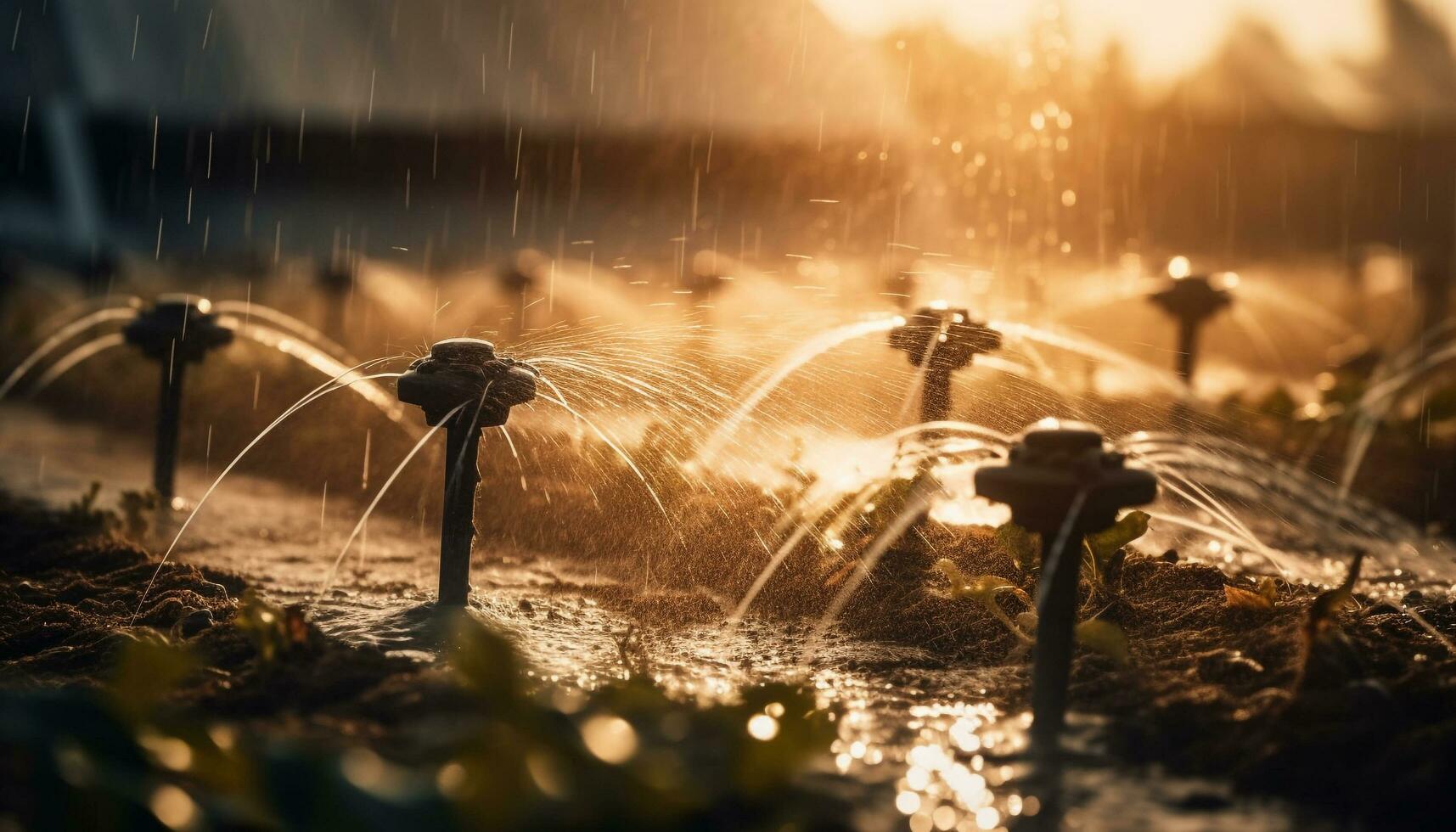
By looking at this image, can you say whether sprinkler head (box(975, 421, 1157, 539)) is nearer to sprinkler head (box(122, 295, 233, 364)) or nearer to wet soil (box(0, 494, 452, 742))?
wet soil (box(0, 494, 452, 742))

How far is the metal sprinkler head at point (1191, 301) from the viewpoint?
27.6ft

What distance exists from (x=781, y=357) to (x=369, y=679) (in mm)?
5632

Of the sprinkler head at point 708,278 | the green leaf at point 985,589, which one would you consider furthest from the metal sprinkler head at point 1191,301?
the green leaf at point 985,589

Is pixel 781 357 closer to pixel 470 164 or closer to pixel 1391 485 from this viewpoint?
pixel 1391 485

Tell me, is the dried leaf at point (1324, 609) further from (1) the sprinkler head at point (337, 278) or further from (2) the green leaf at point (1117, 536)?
(1) the sprinkler head at point (337, 278)

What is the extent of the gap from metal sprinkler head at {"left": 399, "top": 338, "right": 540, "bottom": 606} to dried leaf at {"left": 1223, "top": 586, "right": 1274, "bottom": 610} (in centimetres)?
249

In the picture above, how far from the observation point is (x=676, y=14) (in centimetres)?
1619

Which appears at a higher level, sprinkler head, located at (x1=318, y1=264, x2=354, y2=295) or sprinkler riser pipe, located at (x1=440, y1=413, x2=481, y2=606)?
sprinkler head, located at (x1=318, y1=264, x2=354, y2=295)

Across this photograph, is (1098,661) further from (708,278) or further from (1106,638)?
(708,278)

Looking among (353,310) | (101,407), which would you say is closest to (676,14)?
(353,310)

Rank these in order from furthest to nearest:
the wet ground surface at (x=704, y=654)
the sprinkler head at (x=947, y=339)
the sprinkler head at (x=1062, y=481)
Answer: the sprinkler head at (x=947, y=339) < the sprinkler head at (x=1062, y=481) < the wet ground surface at (x=704, y=654)

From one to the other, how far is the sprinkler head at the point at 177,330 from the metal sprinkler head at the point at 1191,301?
6029mm

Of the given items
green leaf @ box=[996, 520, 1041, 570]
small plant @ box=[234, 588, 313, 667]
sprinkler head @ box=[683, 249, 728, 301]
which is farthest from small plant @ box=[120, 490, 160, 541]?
sprinkler head @ box=[683, 249, 728, 301]

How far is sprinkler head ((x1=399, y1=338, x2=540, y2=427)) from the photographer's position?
13.8 ft
